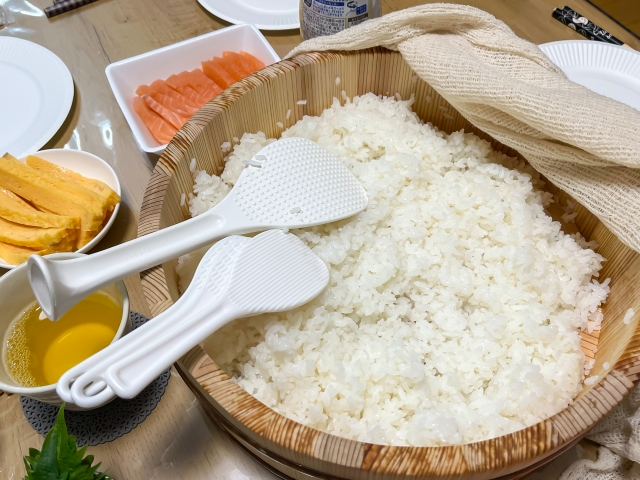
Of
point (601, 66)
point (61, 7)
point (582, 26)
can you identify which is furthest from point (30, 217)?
point (582, 26)

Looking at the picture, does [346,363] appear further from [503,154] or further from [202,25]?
[202,25]

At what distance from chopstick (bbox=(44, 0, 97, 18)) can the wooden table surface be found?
0.08 feet

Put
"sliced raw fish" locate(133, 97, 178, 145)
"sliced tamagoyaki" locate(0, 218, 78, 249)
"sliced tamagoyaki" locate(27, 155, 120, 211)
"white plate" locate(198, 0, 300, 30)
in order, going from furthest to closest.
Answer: "white plate" locate(198, 0, 300, 30) < "sliced raw fish" locate(133, 97, 178, 145) < "sliced tamagoyaki" locate(27, 155, 120, 211) < "sliced tamagoyaki" locate(0, 218, 78, 249)

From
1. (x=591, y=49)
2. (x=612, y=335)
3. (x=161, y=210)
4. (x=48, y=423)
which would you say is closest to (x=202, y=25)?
(x=161, y=210)

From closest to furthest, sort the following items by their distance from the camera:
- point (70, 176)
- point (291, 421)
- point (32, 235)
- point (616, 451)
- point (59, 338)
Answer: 1. point (291, 421)
2. point (616, 451)
3. point (59, 338)
4. point (32, 235)
5. point (70, 176)

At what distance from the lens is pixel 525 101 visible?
1.07m

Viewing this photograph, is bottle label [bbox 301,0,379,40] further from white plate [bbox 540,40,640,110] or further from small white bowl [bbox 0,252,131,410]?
small white bowl [bbox 0,252,131,410]

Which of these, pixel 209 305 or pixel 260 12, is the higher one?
pixel 260 12

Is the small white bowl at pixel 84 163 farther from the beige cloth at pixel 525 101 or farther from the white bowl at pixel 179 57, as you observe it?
the beige cloth at pixel 525 101

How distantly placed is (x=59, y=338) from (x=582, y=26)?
2.20 metres

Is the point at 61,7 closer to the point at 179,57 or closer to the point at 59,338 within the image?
the point at 179,57

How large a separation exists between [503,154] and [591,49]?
73cm

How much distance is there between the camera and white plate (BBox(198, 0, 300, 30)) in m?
2.01

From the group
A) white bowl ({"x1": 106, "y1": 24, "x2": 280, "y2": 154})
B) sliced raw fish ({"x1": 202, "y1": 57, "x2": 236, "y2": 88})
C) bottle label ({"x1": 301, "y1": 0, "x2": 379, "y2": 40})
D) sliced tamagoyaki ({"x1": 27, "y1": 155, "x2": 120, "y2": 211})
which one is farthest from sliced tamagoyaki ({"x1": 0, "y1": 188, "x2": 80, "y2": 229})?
bottle label ({"x1": 301, "y1": 0, "x2": 379, "y2": 40})
